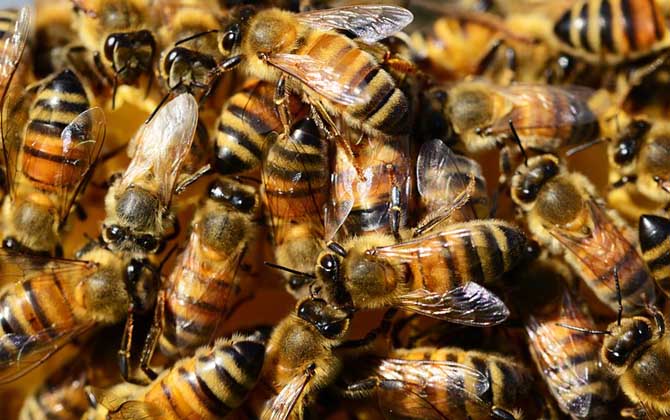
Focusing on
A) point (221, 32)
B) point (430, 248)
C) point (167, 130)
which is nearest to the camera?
point (430, 248)

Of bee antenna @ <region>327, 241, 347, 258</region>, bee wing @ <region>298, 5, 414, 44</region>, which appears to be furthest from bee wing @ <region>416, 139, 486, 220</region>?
bee wing @ <region>298, 5, 414, 44</region>

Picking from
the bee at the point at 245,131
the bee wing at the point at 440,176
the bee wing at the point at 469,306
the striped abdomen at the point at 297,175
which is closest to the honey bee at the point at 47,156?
the bee at the point at 245,131

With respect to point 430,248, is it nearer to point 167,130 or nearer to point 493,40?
point 167,130

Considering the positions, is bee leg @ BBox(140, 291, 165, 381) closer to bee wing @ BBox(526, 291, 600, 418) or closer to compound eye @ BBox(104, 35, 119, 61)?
compound eye @ BBox(104, 35, 119, 61)

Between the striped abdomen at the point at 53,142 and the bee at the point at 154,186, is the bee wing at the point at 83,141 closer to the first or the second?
the striped abdomen at the point at 53,142

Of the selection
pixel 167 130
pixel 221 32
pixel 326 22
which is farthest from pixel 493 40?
pixel 167 130
